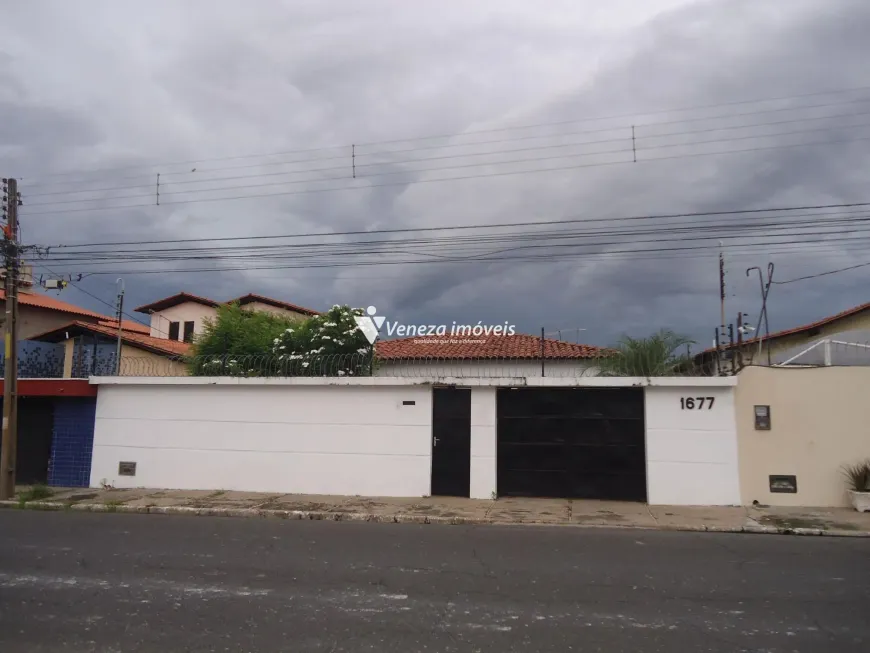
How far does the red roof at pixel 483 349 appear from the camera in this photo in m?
23.6

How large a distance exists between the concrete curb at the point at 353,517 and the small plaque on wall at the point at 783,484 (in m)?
2.21

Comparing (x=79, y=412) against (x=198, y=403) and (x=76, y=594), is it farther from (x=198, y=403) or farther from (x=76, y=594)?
(x=76, y=594)

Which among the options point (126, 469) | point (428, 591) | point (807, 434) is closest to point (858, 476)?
point (807, 434)

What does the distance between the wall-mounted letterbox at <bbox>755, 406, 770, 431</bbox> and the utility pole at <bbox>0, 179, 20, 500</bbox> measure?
47.9 feet

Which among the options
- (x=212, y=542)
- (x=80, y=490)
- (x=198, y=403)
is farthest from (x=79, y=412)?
(x=212, y=542)

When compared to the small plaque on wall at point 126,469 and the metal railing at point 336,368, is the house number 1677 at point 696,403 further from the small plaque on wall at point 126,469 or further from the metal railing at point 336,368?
the small plaque on wall at point 126,469

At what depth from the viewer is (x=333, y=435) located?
13312 millimetres

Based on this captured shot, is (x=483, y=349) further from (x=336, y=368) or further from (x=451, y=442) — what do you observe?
(x=451, y=442)

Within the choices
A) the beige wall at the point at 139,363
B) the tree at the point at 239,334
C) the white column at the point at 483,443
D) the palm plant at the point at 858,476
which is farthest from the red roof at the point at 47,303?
the palm plant at the point at 858,476

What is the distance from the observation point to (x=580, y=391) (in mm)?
12602

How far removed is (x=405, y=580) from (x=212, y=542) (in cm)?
338

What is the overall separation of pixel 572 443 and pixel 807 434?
4.17 metres

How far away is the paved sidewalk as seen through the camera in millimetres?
9930

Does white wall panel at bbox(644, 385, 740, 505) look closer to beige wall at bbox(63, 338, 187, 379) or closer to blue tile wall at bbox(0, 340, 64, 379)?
beige wall at bbox(63, 338, 187, 379)
